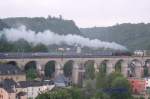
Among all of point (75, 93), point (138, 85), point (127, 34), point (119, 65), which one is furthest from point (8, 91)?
point (127, 34)

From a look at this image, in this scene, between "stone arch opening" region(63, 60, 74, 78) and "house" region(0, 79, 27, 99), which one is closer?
"house" region(0, 79, 27, 99)

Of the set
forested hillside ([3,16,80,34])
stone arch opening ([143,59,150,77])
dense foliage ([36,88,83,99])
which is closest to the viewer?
dense foliage ([36,88,83,99])

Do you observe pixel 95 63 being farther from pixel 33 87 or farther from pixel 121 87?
pixel 33 87

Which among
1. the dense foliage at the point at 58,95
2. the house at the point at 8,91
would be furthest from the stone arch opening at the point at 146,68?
the dense foliage at the point at 58,95

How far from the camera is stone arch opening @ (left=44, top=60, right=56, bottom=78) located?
81.4 meters

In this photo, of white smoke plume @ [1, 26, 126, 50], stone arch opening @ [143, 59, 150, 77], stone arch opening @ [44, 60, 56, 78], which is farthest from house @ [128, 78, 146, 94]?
white smoke plume @ [1, 26, 126, 50]

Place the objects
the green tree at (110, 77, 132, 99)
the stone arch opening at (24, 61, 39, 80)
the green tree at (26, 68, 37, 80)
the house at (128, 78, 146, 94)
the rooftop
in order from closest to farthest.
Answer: the green tree at (110, 77, 132, 99) < the rooftop < the green tree at (26, 68, 37, 80) < the stone arch opening at (24, 61, 39, 80) < the house at (128, 78, 146, 94)

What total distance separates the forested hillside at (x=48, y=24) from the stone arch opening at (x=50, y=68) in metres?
36.6

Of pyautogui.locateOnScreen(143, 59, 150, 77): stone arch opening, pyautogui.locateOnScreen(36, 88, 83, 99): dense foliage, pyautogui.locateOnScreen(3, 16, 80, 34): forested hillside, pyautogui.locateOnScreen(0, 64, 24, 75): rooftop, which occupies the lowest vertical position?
pyautogui.locateOnScreen(36, 88, 83, 99): dense foliage

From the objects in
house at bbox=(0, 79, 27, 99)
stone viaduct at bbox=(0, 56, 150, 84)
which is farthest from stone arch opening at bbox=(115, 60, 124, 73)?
house at bbox=(0, 79, 27, 99)

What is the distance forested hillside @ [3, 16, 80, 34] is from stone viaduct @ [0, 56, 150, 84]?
28031 millimetres

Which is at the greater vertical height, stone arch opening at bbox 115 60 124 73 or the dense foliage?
stone arch opening at bbox 115 60 124 73

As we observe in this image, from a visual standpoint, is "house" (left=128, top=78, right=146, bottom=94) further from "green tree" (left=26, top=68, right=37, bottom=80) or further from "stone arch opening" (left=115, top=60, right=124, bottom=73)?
"stone arch opening" (left=115, top=60, right=124, bottom=73)

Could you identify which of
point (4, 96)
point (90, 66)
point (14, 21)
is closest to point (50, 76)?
point (90, 66)
